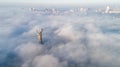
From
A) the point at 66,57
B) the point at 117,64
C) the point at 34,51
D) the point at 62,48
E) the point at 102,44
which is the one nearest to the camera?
the point at 117,64

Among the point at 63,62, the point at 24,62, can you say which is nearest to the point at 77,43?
the point at 63,62

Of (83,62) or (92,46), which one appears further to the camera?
(92,46)

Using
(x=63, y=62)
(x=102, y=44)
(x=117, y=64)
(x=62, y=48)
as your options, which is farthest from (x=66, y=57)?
(x=102, y=44)

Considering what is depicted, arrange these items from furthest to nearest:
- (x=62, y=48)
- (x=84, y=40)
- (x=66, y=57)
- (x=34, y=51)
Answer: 1. (x=84, y=40)
2. (x=62, y=48)
3. (x=34, y=51)
4. (x=66, y=57)

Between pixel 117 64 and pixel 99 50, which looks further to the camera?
pixel 99 50

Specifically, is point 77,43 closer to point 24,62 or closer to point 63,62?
point 63,62

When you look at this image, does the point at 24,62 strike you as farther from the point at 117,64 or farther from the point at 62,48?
the point at 117,64

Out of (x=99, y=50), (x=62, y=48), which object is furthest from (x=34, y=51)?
(x=99, y=50)

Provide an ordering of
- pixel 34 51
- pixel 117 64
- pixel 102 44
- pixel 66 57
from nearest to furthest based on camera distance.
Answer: pixel 117 64, pixel 66 57, pixel 34 51, pixel 102 44

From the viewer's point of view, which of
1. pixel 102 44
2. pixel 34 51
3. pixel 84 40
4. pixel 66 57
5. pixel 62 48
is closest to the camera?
pixel 66 57
